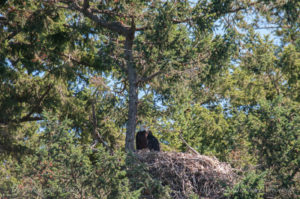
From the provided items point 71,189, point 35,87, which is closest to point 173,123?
point 35,87

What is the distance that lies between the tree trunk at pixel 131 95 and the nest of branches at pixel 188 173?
1197mm

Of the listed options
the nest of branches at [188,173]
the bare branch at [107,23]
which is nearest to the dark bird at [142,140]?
the nest of branches at [188,173]

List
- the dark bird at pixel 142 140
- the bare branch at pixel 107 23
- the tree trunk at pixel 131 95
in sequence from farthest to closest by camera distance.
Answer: the bare branch at pixel 107 23 < the dark bird at pixel 142 140 < the tree trunk at pixel 131 95

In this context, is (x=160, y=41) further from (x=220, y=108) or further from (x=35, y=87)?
(x=220, y=108)

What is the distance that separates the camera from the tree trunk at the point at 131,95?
32.0 ft

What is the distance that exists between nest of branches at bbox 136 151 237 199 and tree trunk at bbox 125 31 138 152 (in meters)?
1.20

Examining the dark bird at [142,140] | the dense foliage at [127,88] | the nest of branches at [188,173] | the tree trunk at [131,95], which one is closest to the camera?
the dense foliage at [127,88]

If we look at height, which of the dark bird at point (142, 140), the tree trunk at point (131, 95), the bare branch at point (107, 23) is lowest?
the dark bird at point (142, 140)

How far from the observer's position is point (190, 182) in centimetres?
802

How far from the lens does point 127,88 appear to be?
39.9 feet

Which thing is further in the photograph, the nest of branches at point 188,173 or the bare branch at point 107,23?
the bare branch at point 107,23

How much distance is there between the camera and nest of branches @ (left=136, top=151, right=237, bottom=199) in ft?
26.0

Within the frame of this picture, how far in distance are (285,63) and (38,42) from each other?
11275mm

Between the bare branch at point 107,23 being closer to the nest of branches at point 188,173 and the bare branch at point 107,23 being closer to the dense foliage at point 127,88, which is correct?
the dense foliage at point 127,88
